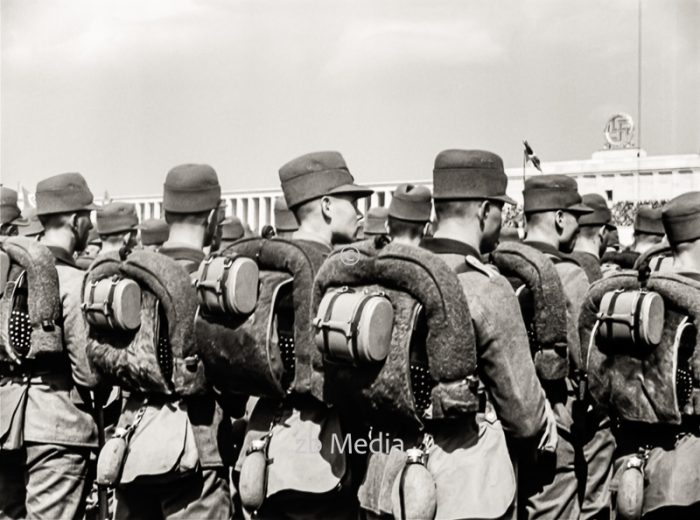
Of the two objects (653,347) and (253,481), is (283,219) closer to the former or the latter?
(253,481)

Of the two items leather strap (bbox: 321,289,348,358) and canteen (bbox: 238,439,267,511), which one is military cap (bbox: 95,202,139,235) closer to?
canteen (bbox: 238,439,267,511)

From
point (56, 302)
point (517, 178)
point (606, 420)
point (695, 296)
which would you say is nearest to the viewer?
point (695, 296)

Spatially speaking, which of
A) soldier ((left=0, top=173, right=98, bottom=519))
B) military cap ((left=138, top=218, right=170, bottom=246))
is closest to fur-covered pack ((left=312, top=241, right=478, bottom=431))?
soldier ((left=0, top=173, right=98, bottom=519))

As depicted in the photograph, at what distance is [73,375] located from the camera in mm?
7445

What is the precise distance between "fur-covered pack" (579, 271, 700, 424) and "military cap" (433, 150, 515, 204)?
96 centimetres

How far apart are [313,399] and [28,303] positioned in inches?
105

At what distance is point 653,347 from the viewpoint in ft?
18.6

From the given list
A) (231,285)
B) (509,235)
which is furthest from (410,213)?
(231,285)

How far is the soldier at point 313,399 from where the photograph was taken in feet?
18.9

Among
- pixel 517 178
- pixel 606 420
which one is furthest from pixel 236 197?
pixel 606 420

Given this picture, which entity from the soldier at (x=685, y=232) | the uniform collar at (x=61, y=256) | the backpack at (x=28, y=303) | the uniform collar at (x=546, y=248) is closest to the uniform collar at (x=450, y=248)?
the soldier at (x=685, y=232)

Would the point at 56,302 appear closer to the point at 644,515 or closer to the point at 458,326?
the point at 458,326

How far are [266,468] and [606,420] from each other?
3.45 meters

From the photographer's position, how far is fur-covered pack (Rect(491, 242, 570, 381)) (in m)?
6.88
